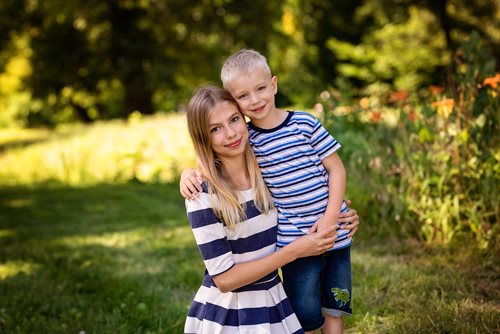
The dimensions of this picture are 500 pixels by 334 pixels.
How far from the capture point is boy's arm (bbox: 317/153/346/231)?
7.02ft

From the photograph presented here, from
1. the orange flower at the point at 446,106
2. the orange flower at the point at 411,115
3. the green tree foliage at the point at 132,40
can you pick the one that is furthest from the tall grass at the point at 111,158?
the orange flower at the point at 446,106

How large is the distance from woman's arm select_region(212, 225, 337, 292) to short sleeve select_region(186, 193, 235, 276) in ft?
0.11

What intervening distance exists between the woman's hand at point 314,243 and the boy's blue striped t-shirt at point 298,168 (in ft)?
0.36

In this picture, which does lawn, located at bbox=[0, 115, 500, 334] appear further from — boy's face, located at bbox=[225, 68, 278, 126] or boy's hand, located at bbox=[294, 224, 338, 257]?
boy's face, located at bbox=[225, 68, 278, 126]

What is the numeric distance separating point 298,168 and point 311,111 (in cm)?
649

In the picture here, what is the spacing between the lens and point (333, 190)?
2176 millimetres

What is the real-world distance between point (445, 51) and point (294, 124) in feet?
43.3

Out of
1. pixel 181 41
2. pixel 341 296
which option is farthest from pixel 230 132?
pixel 181 41

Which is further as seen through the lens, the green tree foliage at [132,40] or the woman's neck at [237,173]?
the green tree foliage at [132,40]

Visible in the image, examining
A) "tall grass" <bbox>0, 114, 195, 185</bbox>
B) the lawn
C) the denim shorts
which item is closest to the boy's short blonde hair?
the denim shorts

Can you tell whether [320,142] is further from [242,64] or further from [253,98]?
[242,64]

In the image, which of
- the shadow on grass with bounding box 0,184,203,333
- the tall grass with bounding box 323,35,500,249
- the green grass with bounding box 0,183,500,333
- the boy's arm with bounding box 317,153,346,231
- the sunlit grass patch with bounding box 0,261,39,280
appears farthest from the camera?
the sunlit grass patch with bounding box 0,261,39,280

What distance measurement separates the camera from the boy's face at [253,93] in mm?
2178

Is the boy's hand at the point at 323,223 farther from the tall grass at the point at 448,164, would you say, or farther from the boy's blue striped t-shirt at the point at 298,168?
the tall grass at the point at 448,164
